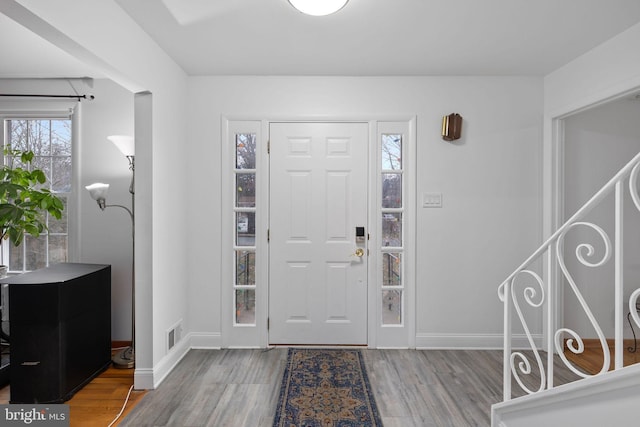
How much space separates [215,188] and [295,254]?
38.0 inches

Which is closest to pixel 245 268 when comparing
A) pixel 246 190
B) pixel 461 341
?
pixel 246 190

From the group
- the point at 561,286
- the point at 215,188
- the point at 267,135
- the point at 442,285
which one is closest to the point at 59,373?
the point at 215,188

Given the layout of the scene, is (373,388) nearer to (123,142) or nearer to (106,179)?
(123,142)

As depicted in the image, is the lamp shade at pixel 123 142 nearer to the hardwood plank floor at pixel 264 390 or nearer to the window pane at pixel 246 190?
the window pane at pixel 246 190

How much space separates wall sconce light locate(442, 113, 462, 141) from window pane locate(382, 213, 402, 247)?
2.75ft

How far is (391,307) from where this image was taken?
3682 millimetres

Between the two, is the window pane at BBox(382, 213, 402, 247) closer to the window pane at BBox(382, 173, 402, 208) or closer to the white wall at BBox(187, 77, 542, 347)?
the window pane at BBox(382, 173, 402, 208)

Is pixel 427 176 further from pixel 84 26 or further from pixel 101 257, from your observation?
pixel 101 257

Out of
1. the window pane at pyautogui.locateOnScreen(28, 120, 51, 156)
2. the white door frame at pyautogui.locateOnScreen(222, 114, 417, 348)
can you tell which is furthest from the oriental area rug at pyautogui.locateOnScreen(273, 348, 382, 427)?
the window pane at pyautogui.locateOnScreen(28, 120, 51, 156)

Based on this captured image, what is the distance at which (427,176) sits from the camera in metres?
3.63

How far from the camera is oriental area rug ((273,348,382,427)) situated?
96.0 inches

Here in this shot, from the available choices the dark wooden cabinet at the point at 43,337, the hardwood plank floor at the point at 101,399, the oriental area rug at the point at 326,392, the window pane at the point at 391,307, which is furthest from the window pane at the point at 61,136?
the window pane at the point at 391,307

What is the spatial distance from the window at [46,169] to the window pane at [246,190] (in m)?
1.54

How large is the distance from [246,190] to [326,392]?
1.88 meters
